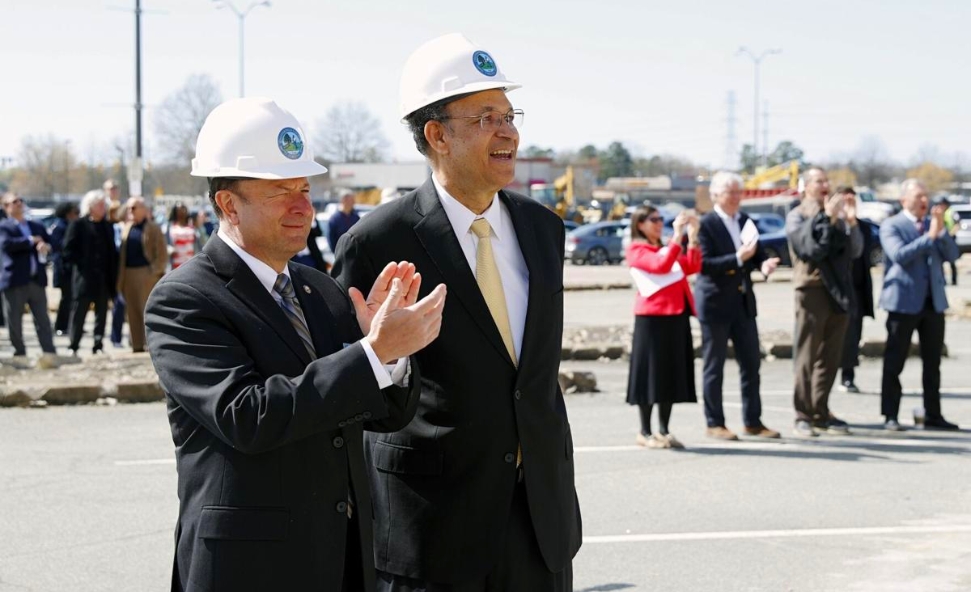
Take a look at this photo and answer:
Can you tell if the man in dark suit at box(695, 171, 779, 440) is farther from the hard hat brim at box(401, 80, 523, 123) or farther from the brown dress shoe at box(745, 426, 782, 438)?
the hard hat brim at box(401, 80, 523, 123)

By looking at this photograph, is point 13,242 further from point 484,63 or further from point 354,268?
point 484,63

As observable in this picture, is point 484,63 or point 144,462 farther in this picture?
point 144,462

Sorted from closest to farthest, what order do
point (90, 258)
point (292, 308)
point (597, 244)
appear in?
point (292, 308)
point (90, 258)
point (597, 244)

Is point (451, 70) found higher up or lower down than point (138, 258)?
higher up

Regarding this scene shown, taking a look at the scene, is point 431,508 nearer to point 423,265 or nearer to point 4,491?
point 423,265

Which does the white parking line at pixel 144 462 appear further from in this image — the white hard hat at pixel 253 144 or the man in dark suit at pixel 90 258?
the man in dark suit at pixel 90 258

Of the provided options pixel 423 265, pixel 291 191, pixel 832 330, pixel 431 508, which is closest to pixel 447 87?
pixel 423 265

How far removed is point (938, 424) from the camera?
1070cm

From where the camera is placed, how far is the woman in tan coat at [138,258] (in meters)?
15.6

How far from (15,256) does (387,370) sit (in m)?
12.9

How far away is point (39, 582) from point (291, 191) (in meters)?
3.76

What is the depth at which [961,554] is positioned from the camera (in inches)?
267

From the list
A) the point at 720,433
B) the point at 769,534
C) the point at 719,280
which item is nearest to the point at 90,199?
the point at 719,280

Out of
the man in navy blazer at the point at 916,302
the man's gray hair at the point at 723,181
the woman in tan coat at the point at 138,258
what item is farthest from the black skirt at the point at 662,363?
the woman in tan coat at the point at 138,258
